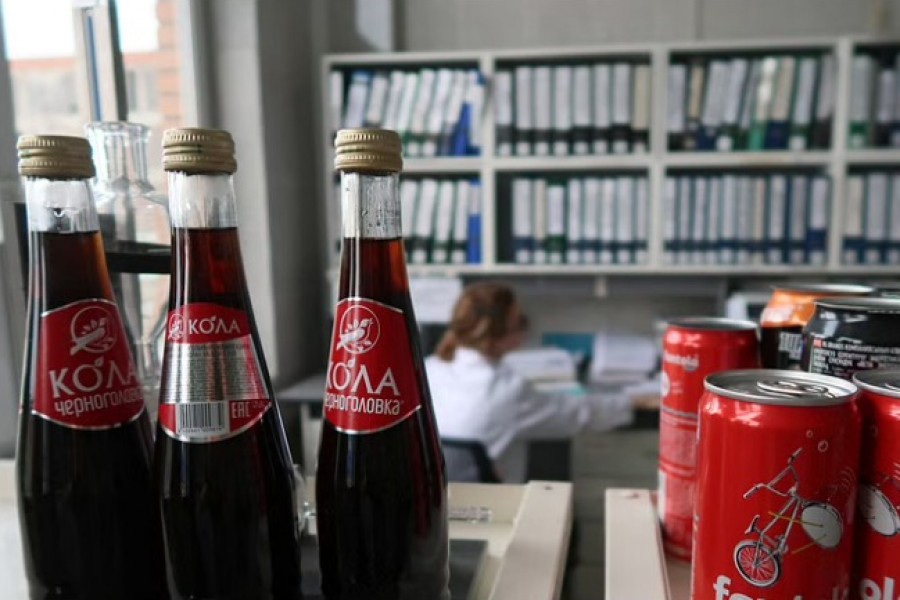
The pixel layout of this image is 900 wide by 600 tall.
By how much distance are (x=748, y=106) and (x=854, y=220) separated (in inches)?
19.2

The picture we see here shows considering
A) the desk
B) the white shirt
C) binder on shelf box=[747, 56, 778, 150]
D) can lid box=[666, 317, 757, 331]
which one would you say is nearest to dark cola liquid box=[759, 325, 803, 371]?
can lid box=[666, 317, 757, 331]

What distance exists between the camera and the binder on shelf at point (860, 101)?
2.10m

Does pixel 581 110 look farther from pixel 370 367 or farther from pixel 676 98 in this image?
pixel 370 367

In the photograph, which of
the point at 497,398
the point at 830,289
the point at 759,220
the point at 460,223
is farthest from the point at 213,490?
the point at 759,220

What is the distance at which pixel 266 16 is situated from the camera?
7.02 feet

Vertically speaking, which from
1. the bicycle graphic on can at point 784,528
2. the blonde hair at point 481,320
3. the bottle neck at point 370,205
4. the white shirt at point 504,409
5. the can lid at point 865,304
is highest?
the bottle neck at point 370,205

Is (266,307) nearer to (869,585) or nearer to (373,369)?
(373,369)

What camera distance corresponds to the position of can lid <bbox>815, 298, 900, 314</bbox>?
516mm

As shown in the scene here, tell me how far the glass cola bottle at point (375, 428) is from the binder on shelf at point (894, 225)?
2175 mm

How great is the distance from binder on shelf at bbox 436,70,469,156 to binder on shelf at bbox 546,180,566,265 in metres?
0.33

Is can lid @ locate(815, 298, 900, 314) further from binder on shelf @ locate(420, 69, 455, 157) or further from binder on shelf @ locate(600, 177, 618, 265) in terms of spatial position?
binder on shelf @ locate(420, 69, 455, 157)

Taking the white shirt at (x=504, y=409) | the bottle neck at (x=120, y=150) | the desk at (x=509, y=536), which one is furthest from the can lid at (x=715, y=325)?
the white shirt at (x=504, y=409)

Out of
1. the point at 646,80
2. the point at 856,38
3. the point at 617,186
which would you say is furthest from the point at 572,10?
the point at 856,38

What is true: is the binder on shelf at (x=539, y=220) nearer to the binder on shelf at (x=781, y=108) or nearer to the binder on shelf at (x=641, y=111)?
the binder on shelf at (x=641, y=111)
